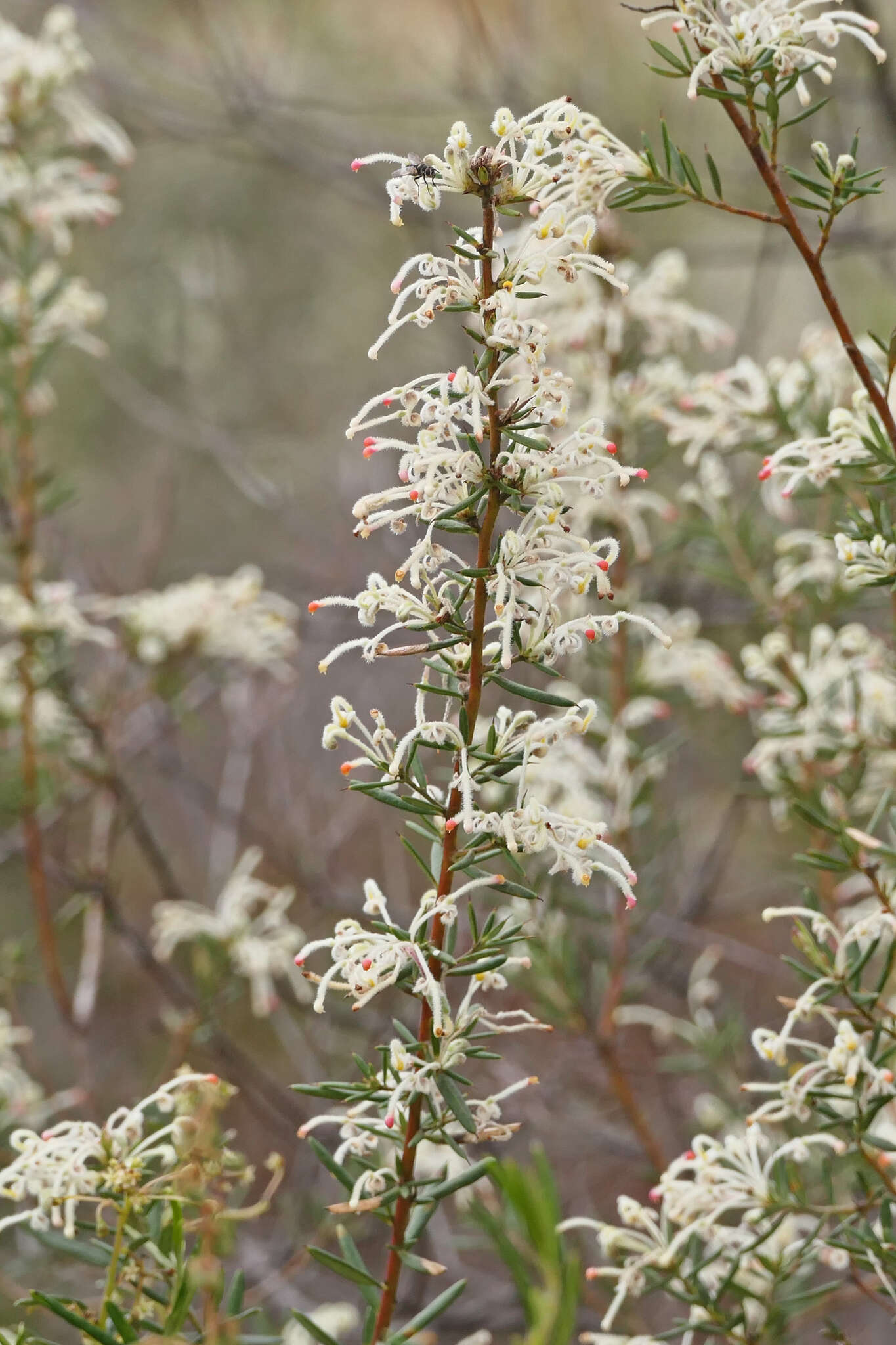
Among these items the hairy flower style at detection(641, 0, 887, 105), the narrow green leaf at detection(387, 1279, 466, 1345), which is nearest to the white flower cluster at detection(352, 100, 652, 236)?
the hairy flower style at detection(641, 0, 887, 105)

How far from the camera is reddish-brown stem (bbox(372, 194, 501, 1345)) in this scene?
647 millimetres

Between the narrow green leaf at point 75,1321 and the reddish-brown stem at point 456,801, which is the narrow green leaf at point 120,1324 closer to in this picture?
the narrow green leaf at point 75,1321

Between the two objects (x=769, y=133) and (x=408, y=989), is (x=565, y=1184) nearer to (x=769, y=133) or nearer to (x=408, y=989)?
(x=408, y=989)

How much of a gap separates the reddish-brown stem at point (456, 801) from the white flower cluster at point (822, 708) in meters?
0.61

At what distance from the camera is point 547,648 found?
2.19 feet

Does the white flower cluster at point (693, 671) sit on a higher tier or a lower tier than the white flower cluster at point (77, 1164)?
higher

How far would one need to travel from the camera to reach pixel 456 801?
2.20 ft

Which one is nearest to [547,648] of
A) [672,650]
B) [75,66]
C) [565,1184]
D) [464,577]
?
[464,577]

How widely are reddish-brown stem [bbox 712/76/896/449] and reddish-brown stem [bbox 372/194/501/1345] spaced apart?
23 centimetres

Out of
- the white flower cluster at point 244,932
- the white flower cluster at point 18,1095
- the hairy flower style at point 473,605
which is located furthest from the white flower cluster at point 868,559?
the white flower cluster at point 18,1095

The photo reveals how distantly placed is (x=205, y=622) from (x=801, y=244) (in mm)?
1163

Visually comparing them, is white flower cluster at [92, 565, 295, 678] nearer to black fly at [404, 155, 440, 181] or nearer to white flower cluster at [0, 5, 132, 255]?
white flower cluster at [0, 5, 132, 255]

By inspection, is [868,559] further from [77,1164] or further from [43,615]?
[43,615]

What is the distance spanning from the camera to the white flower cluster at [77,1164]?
27.6 inches
